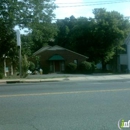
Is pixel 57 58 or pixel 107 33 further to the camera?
pixel 107 33

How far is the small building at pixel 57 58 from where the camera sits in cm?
4650

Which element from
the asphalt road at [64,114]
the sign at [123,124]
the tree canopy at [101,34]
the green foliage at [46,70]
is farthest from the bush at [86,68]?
the sign at [123,124]

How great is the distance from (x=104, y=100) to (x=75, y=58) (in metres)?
37.3

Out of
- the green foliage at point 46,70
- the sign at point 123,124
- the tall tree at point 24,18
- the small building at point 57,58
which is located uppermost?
the tall tree at point 24,18

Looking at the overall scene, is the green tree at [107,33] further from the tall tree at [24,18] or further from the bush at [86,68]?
the tall tree at [24,18]

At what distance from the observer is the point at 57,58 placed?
46250 mm

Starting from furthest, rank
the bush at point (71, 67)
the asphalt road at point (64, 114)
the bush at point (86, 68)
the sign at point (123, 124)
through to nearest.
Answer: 1. the bush at point (71, 67)
2. the bush at point (86, 68)
3. the asphalt road at point (64, 114)
4. the sign at point (123, 124)

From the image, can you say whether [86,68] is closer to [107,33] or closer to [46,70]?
[46,70]

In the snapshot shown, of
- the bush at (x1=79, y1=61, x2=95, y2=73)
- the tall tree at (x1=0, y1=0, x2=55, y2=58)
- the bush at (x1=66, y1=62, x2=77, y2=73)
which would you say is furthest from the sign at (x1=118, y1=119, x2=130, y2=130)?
the bush at (x1=66, y1=62, x2=77, y2=73)

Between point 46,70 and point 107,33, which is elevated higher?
point 107,33

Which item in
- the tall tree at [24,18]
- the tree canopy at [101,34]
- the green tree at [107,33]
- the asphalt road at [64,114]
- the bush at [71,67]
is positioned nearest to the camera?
the asphalt road at [64,114]

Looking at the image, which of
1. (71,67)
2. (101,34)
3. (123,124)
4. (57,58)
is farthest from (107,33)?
(123,124)

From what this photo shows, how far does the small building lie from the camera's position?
46.5 metres

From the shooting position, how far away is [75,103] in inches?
347
